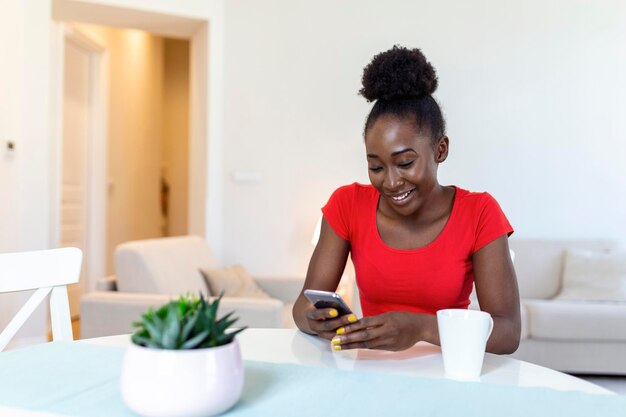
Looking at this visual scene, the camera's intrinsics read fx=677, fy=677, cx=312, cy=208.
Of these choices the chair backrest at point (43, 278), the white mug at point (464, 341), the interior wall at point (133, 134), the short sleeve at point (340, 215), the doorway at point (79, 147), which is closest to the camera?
the white mug at point (464, 341)

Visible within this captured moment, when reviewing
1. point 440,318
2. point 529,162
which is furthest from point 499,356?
point 529,162

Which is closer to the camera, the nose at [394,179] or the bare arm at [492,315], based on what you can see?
the bare arm at [492,315]

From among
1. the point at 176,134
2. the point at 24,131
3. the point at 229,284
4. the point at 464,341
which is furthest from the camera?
the point at 176,134

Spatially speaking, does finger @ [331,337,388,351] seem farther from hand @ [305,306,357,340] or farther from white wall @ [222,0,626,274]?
white wall @ [222,0,626,274]

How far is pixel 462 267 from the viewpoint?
1468 millimetres

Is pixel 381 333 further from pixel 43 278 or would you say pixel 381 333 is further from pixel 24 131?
pixel 24 131

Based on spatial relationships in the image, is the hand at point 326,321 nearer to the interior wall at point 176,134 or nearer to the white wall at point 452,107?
the white wall at point 452,107

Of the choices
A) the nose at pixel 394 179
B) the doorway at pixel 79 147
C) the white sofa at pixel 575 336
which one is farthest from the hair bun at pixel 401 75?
the doorway at pixel 79 147

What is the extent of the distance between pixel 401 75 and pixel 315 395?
0.81 metres

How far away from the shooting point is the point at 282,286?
4.05m

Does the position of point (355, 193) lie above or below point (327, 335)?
above

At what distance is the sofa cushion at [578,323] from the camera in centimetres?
366

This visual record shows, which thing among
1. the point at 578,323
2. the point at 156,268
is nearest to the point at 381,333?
the point at 156,268

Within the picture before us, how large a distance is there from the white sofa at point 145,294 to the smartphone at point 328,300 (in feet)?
5.59
